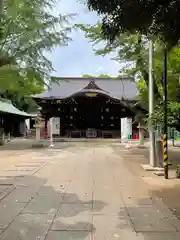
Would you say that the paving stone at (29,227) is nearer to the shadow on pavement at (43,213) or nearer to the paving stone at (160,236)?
the shadow on pavement at (43,213)

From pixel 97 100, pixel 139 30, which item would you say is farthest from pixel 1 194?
pixel 97 100

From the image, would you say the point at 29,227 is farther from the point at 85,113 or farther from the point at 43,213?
the point at 85,113

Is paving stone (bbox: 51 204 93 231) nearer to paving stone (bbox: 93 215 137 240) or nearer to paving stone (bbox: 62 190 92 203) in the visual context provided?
paving stone (bbox: 93 215 137 240)

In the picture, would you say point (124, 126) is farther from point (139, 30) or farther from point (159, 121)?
Answer: point (139, 30)

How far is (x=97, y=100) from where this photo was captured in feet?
123

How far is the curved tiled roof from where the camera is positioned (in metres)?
36.9

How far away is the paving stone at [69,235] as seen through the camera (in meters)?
4.98

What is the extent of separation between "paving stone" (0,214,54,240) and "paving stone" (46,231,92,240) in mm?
128

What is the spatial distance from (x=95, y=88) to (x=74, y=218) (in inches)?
1199

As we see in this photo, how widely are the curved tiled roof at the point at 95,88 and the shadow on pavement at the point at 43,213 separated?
89.4ft

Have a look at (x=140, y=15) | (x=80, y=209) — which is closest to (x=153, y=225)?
(x=80, y=209)

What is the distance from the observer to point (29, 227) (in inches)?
217

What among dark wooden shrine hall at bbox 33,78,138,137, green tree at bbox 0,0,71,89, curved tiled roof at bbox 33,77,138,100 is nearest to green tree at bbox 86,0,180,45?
green tree at bbox 0,0,71,89

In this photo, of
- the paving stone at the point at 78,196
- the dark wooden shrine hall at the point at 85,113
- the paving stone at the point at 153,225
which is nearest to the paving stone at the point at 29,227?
the paving stone at the point at 78,196
